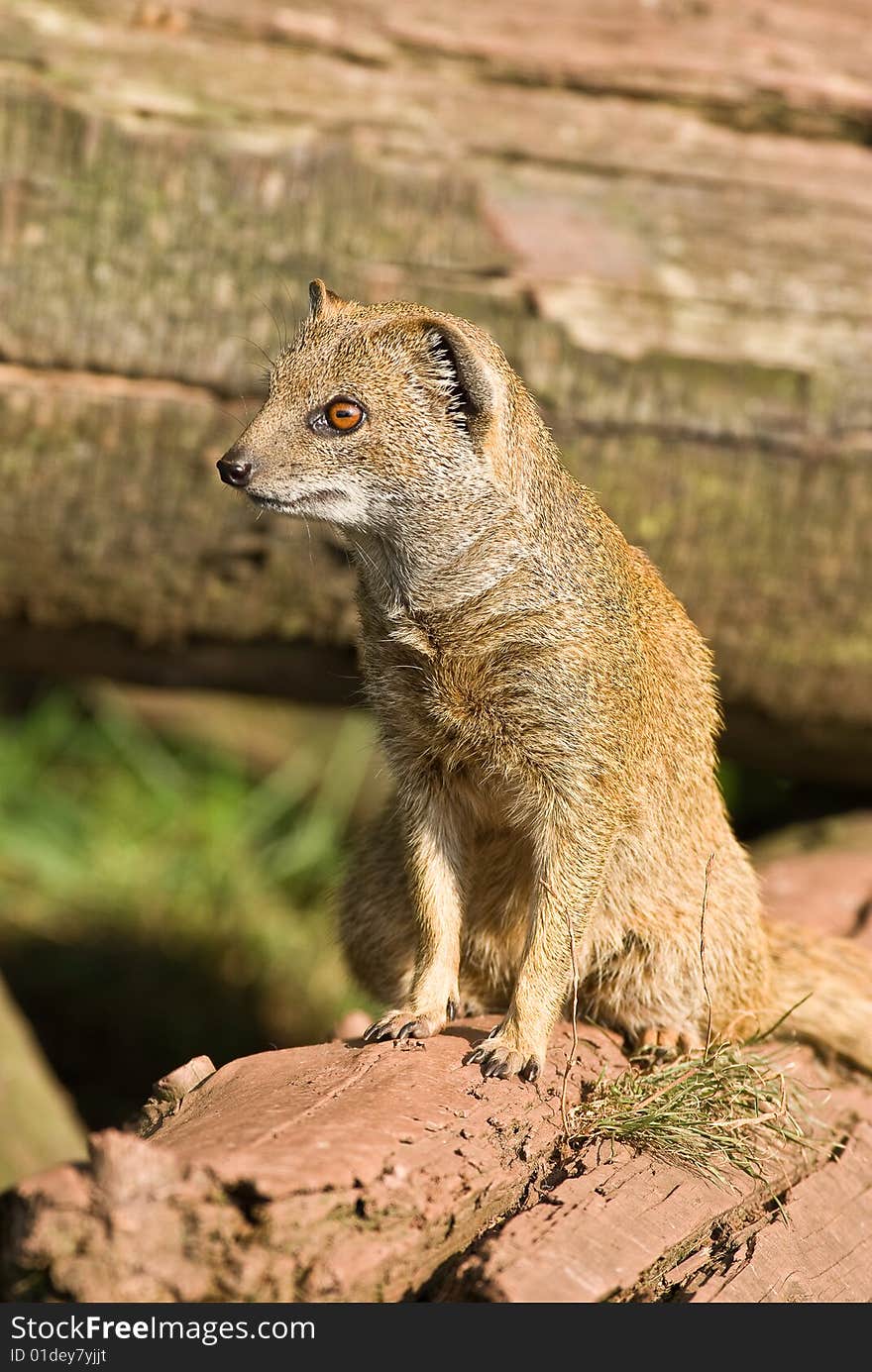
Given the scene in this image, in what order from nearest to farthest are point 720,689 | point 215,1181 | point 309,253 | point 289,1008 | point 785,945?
point 215,1181
point 785,945
point 309,253
point 720,689
point 289,1008

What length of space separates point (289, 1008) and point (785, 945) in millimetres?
2843

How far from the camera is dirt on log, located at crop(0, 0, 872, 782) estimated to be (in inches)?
181

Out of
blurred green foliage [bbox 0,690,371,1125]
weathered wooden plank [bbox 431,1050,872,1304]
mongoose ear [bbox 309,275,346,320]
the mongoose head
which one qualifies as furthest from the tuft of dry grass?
blurred green foliage [bbox 0,690,371,1125]

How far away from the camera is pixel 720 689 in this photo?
5.16 meters

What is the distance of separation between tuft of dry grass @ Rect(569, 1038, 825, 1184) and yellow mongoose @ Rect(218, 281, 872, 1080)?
0.67 feet

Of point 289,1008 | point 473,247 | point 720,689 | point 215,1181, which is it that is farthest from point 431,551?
point 289,1008

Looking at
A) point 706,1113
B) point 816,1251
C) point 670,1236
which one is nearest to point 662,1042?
point 706,1113

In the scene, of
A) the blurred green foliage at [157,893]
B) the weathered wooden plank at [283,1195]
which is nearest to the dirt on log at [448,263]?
the blurred green foliage at [157,893]

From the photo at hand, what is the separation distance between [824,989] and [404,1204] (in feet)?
6.16

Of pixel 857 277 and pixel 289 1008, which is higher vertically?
pixel 857 277

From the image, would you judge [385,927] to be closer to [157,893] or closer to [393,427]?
[393,427]

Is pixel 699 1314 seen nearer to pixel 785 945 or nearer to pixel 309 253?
pixel 785 945

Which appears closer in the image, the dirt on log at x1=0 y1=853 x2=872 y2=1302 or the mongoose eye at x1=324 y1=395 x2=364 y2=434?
the dirt on log at x1=0 y1=853 x2=872 y2=1302

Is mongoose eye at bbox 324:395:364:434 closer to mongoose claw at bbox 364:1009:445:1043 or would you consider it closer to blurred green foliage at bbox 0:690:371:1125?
mongoose claw at bbox 364:1009:445:1043
